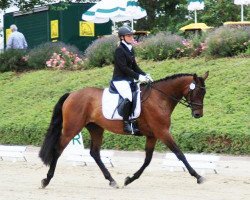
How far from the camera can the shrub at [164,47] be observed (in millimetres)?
25953

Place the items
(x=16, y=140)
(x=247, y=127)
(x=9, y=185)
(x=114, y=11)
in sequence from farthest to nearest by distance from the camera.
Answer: (x=114, y=11), (x=16, y=140), (x=247, y=127), (x=9, y=185)

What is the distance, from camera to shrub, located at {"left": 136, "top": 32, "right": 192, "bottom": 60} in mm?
25953

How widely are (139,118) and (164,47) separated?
12279mm

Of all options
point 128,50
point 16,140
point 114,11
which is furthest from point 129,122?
point 114,11

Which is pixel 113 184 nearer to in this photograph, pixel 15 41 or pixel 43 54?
pixel 43 54

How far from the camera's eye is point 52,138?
14.6 metres

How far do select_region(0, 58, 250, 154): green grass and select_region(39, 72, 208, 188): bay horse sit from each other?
4127mm

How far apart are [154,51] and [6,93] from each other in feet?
17.3

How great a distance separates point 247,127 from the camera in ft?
60.8

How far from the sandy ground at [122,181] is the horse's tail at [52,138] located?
49 cm

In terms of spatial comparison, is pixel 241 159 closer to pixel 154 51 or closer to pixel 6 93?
pixel 154 51

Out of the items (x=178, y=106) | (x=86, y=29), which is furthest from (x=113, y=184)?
(x=86, y=29)

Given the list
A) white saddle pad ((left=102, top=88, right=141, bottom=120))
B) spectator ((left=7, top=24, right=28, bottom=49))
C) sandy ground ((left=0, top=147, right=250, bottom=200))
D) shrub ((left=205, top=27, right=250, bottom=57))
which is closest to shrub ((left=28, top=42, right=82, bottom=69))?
spectator ((left=7, top=24, right=28, bottom=49))

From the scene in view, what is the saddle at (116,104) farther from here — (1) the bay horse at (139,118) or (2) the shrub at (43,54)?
(2) the shrub at (43,54)
